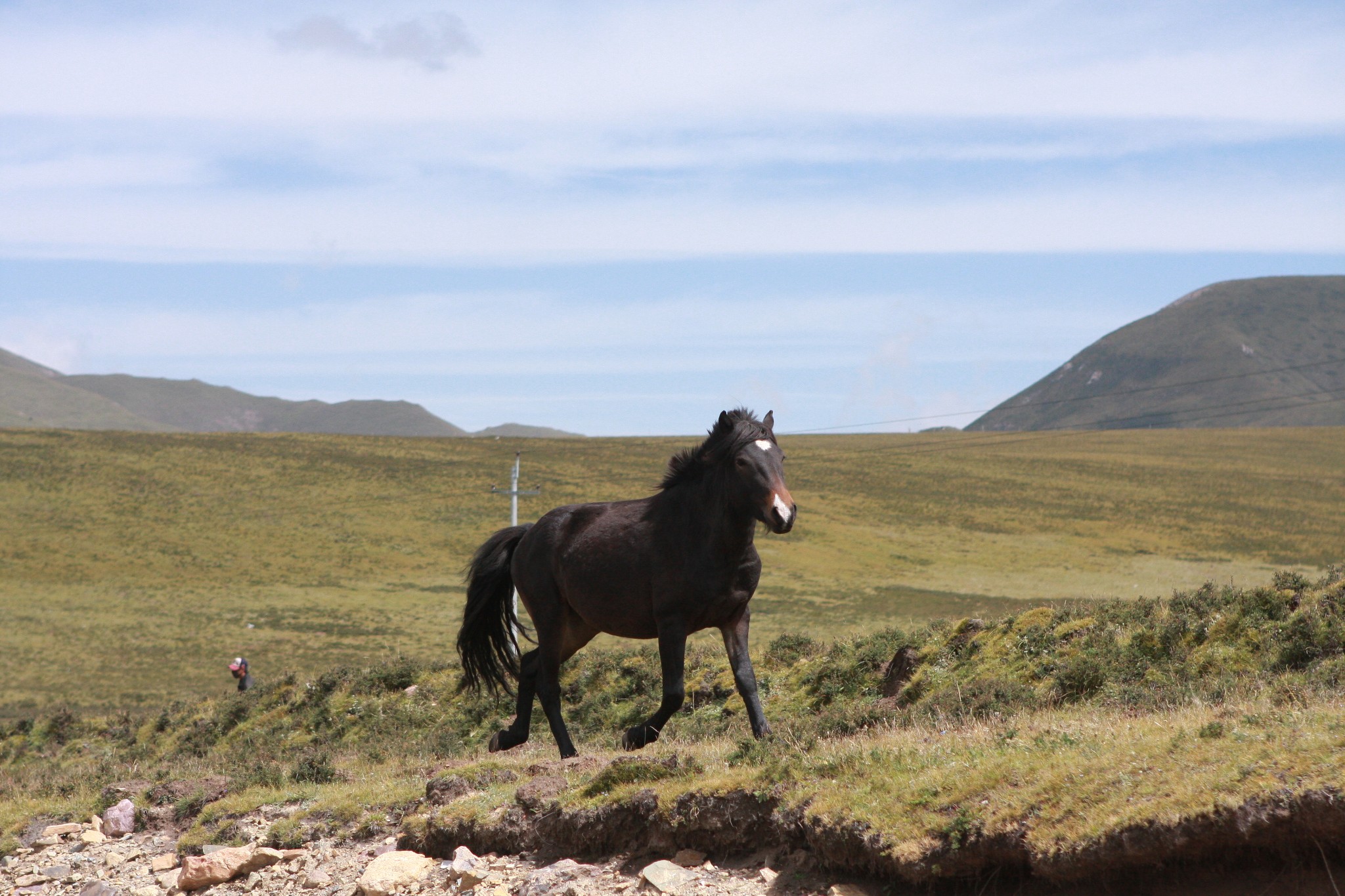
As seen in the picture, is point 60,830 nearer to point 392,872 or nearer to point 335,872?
point 335,872

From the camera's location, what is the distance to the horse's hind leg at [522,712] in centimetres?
1123

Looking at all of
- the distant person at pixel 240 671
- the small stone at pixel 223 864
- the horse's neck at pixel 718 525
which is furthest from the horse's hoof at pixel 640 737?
the distant person at pixel 240 671

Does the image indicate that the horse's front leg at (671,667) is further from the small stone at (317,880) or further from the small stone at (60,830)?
the small stone at (60,830)

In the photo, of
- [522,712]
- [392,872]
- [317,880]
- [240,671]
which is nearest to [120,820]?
[317,880]

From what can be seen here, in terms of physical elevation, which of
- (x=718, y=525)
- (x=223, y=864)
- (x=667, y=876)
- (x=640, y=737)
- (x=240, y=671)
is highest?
(x=718, y=525)

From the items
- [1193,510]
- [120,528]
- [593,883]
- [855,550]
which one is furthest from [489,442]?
[593,883]

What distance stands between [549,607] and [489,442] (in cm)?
10794

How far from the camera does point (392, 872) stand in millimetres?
7934

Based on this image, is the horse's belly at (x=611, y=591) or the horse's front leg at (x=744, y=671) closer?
the horse's front leg at (x=744, y=671)

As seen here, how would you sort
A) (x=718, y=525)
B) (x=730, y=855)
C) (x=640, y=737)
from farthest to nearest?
1. (x=640, y=737)
2. (x=718, y=525)
3. (x=730, y=855)

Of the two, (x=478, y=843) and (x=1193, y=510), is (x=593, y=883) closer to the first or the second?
(x=478, y=843)

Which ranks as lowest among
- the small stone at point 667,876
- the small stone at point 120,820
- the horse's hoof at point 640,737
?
the small stone at point 120,820

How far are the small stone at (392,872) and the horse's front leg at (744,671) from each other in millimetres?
2673

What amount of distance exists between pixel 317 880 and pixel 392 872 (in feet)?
2.49
